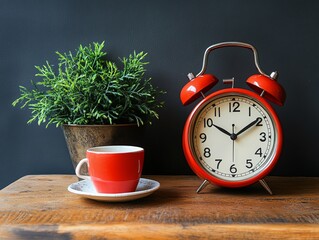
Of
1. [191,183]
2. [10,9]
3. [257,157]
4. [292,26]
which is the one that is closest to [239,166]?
[257,157]

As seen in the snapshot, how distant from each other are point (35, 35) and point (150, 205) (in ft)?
2.13

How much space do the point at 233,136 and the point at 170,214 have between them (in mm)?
250

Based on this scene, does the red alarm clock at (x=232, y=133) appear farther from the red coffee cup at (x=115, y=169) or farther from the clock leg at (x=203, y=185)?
the red coffee cup at (x=115, y=169)

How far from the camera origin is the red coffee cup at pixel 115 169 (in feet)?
2.37

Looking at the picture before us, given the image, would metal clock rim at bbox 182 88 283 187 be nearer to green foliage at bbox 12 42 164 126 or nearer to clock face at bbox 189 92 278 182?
clock face at bbox 189 92 278 182

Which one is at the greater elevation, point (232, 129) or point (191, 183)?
point (232, 129)

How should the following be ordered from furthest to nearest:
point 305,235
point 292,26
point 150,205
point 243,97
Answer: point 292,26 → point 243,97 → point 150,205 → point 305,235

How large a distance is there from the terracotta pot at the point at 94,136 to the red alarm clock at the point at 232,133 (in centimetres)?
14

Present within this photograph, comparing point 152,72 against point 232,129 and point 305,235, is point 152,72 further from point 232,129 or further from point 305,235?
point 305,235

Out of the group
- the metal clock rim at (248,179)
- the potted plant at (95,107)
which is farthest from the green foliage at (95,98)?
the metal clock rim at (248,179)

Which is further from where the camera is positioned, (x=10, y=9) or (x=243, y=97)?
(x=10, y=9)

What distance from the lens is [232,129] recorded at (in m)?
0.83

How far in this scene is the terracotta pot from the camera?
2.80 feet

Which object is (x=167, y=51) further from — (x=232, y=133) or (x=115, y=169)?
(x=115, y=169)
